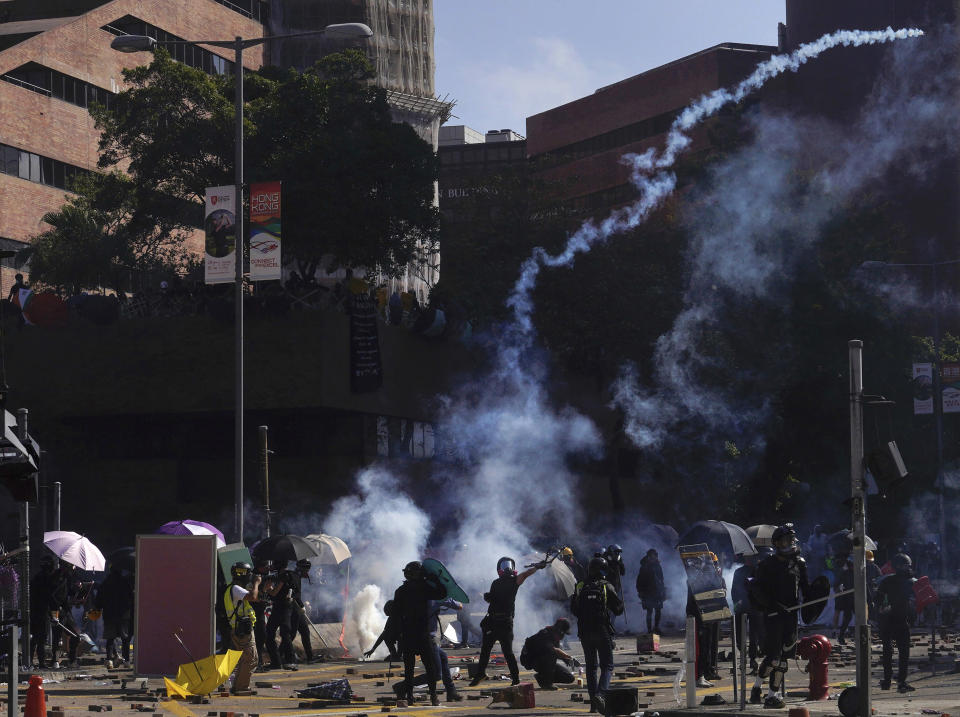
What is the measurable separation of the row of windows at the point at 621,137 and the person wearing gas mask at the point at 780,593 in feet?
230

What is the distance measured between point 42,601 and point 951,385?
29721mm

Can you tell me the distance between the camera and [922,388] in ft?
154

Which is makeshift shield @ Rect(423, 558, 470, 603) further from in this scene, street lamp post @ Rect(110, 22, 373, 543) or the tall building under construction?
the tall building under construction

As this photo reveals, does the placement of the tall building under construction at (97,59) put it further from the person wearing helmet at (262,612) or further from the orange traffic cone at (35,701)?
the orange traffic cone at (35,701)

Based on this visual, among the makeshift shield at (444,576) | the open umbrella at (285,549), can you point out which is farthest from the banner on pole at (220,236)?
the makeshift shield at (444,576)

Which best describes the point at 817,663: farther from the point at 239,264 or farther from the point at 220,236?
the point at 220,236

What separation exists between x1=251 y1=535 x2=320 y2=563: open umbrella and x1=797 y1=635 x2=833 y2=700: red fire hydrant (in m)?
10.2

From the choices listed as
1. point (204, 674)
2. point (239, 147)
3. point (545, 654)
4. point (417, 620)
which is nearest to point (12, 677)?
point (204, 674)

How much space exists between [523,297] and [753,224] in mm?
7228

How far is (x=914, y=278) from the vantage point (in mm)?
72562

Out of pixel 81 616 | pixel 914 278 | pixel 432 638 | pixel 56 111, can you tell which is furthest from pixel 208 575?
pixel 914 278

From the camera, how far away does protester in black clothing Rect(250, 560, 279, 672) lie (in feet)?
69.1

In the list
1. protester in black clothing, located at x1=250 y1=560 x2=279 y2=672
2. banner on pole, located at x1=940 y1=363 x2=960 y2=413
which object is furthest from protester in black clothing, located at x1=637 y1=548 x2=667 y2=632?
banner on pole, located at x1=940 y1=363 x2=960 y2=413

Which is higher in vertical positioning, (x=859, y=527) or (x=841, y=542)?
(x=859, y=527)
